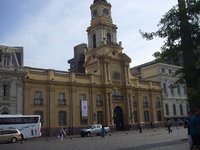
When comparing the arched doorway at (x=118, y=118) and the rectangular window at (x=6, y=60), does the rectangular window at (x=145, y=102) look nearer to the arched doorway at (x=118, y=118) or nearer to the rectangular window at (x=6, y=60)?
the arched doorway at (x=118, y=118)

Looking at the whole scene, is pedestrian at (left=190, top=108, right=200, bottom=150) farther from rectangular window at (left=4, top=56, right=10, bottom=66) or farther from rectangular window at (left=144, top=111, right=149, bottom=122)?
rectangular window at (left=144, top=111, right=149, bottom=122)

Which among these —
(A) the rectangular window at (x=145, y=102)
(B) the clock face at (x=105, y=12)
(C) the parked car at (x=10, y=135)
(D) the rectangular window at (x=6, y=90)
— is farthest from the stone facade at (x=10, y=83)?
(A) the rectangular window at (x=145, y=102)

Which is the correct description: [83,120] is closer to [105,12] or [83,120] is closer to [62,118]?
[62,118]

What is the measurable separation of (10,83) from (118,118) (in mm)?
23978

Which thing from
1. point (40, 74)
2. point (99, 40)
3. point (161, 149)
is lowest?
point (161, 149)

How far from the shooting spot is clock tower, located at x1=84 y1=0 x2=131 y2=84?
6006 cm

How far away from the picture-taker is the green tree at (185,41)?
12.6m

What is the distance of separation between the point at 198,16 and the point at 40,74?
39.9 meters

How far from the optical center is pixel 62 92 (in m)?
52.9

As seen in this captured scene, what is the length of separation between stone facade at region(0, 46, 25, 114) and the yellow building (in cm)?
116

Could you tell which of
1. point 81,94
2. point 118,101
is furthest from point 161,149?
point 118,101

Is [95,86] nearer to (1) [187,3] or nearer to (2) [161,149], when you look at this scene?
(2) [161,149]

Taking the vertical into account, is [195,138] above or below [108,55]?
below

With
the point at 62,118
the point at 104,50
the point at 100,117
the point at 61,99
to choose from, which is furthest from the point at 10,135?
the point at 104,50
